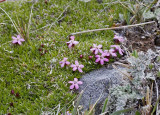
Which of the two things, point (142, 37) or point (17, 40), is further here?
point (142, 37)

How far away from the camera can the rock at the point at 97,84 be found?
2633mm

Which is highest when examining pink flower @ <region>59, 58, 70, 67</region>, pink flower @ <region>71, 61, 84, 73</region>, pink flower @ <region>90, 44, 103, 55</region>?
pink flower @ <region>90, 44, 103, 55</region>

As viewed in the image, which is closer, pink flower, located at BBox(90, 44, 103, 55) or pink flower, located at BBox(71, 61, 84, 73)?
pink flower, located at BBox(71, 61, 84, 73)

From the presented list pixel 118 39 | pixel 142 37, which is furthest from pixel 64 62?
pixel 142 37

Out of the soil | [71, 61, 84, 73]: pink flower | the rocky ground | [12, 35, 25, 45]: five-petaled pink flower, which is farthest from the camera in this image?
the soil

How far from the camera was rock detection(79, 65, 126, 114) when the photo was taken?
2.63 meters

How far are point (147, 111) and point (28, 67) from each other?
5.38 feet

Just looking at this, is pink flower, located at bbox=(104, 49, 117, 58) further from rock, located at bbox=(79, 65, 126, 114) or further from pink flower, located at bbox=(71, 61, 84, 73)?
pink flower, located at bbox=(71, 61, 84, 73)

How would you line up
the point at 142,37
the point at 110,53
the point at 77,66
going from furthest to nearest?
the point at 142,37 → the point at 110,53 → the point at 77,66

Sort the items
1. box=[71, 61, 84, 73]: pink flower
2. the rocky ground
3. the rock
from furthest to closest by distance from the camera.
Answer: box=[71, 61, 84, 73]: pink flower → the rock → the rocky ground

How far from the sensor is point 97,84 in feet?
9.12

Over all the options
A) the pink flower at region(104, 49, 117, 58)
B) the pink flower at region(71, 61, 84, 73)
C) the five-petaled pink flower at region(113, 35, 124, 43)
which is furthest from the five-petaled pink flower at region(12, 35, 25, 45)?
the five-petaled pink flower at region(113, 35, 124, 43)

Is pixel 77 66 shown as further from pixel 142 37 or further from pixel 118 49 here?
pixel 142 37

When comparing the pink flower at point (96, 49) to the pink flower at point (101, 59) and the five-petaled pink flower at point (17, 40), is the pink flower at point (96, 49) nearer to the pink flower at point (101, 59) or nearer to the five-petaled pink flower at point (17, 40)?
the pink flower at point (101, 59)
